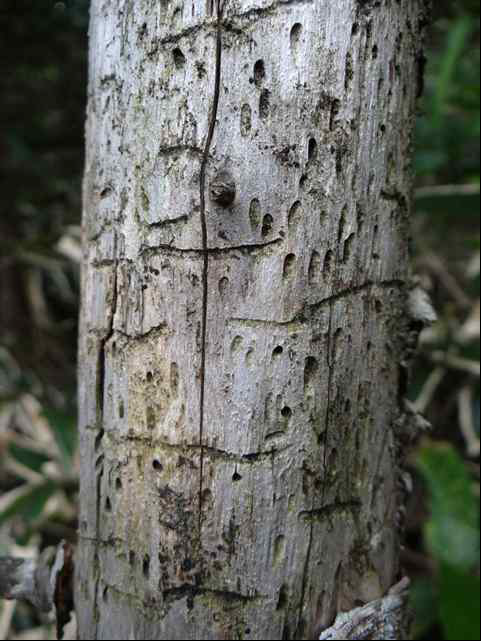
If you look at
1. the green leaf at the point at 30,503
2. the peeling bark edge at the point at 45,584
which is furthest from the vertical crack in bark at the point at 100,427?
the green leaf at the point at 30,503

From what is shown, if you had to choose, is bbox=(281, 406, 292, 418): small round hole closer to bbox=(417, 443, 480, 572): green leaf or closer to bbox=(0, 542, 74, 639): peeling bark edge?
bbox=(0, 542, 74, 639): peeling bark edge

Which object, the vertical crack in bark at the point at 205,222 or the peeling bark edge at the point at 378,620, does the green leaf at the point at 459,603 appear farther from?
the vertical crack in bark at the point at 205,222

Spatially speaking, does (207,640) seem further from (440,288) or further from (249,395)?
(440,288)

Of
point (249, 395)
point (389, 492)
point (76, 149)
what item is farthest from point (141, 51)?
point (76, 149)

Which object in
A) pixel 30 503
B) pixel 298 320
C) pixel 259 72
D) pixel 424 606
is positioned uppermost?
pixel 259 72

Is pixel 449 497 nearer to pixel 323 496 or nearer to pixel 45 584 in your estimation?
pixel 323 496

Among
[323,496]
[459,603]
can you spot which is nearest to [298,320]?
[323,496]
